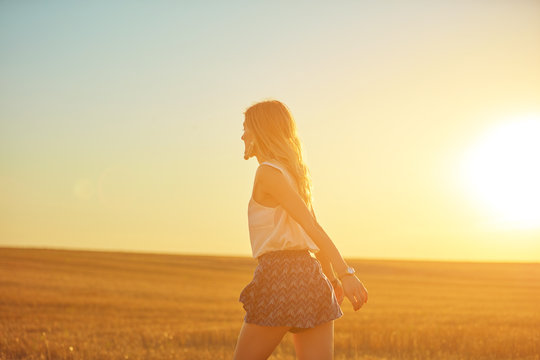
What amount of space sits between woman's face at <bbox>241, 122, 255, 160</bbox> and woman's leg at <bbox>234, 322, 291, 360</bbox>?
0.91 meters

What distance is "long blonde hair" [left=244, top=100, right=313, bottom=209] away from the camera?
10.3ft

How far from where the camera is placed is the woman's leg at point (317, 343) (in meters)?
3.02

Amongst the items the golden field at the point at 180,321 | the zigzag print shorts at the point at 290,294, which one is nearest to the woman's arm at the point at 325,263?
the zigzag print shorts at the point at 290,294

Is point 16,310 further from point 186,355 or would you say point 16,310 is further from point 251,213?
point 251,213

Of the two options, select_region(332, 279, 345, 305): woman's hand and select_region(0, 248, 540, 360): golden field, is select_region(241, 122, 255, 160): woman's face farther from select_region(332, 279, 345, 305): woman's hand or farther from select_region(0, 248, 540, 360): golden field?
select_region(0, 248, 540, 360): golden field

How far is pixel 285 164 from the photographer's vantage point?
124 inches

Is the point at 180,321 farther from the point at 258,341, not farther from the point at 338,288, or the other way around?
the point at 258,341

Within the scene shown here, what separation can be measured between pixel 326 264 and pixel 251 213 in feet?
1.66

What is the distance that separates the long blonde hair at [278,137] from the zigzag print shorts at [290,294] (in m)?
0.34

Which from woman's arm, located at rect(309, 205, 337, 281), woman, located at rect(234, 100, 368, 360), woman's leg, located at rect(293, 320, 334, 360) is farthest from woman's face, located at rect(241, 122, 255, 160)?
woman's leg, located at rect(293, 320, 334, 360)

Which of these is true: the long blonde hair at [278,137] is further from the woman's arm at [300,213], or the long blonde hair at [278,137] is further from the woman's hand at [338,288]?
the woman's hand at [338,288]

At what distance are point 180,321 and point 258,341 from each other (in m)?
17.0

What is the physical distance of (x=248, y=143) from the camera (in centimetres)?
329

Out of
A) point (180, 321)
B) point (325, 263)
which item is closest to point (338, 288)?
point (325, 263)
